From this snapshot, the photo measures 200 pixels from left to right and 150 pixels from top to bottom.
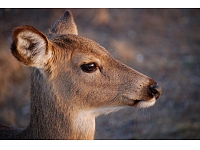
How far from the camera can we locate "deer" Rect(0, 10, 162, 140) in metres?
2.50

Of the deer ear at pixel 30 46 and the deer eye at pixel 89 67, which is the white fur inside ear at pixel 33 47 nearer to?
the deer ear at pixel 30 46

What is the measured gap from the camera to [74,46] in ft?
8.39

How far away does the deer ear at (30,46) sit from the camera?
2.19 m

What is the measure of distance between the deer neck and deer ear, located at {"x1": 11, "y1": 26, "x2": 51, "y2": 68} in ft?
0.68

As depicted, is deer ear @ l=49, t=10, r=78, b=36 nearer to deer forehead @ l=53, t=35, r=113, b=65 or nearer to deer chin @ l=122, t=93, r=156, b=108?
deer forehead @ l=53, t=35, r=113, b=65

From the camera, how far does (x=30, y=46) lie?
229cm

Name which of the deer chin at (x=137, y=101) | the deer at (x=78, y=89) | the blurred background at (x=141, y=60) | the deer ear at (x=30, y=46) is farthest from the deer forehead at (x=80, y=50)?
the blurred background at (x=141, y=60)

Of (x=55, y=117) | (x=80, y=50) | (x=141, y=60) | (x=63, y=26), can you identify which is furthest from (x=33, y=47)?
(x=141, y=60)

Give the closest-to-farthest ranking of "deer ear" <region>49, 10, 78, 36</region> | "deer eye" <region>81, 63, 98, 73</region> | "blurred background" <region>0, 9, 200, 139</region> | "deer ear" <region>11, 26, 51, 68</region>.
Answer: "deer ear" <region>11, 26, 51, 68</region>
"deer eye" <region>81, 63, 98, 73</region>
"deer ear" <region>49, 10, 78, 36</region>
"blurred background" <region>0, 9, 200, 139</region>

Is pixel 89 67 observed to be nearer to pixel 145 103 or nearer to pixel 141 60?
pixel 145 103

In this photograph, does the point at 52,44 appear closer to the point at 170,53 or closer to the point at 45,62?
the point at 45,62

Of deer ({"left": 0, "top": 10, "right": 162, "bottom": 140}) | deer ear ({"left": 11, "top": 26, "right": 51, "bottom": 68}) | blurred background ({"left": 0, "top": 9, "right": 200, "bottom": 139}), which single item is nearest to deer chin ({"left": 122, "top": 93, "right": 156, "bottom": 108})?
deer ({"left": 0, "top": 10, "right": 162, "bottom": 140})

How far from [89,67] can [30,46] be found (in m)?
0.43
